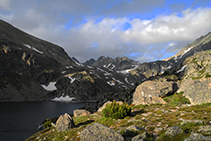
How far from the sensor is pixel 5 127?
204ft

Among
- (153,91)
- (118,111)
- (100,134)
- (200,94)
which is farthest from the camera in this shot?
(153,91)

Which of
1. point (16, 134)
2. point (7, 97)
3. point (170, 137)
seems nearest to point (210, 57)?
point (170, 137)

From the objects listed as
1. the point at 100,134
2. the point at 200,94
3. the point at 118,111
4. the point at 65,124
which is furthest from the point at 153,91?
the point at 100,134

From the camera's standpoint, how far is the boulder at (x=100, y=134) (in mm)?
10539

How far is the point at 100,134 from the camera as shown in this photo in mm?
11055

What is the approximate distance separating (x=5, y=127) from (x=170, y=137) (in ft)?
259

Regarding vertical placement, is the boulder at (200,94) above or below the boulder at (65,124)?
above

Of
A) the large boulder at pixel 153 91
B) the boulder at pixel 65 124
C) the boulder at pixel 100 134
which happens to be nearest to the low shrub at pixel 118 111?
the boulder at pixel 65 124

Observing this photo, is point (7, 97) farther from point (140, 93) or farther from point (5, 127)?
point (140, 93)

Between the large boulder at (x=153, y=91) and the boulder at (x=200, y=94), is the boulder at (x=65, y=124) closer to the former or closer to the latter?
the large boulder at (x=153, y=91)

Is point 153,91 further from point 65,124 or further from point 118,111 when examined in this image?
point 65,124

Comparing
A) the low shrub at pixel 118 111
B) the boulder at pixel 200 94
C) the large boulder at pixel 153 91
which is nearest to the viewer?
the boulder at pixel 200 94

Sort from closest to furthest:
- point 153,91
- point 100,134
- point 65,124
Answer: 1. point 100,134
2. point 65,124
3. point 153,91

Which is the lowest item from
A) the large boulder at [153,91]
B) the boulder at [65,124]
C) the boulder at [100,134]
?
the boulder at [65,124]
